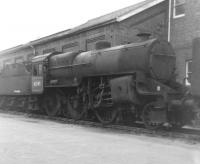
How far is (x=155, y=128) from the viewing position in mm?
10711

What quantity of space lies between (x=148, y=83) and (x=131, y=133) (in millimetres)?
1809

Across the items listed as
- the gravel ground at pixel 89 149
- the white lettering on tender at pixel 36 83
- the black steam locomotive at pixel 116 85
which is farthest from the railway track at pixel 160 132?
the white lettering on tender at pixel 36 83

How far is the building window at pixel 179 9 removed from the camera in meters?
18.8

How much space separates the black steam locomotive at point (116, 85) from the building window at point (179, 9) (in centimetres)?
726

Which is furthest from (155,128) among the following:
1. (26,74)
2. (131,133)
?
(26,74)

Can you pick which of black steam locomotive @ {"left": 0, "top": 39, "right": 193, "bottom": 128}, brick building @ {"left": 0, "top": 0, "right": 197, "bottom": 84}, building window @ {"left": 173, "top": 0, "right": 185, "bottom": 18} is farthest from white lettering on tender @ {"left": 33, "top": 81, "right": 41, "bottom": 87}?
building window @ {"left": 173, "top": 0, "right": 185, "bottom": 18}

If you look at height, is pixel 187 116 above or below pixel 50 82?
below

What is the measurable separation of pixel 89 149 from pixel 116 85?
174 inches

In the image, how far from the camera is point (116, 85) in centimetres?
1152

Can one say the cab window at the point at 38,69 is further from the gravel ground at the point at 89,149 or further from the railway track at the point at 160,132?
the gravel ground at the point at 89,149

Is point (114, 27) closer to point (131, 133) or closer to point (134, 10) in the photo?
point (134, 10)

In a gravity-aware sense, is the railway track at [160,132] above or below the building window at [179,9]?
below

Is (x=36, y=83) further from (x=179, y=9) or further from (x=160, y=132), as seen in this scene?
(x=179, y=9)

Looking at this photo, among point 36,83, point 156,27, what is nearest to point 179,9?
point 156,27
